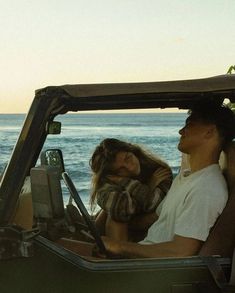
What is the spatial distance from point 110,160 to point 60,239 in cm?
141

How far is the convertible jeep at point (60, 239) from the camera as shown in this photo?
354cm

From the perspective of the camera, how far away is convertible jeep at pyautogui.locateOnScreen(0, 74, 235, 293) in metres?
3.54

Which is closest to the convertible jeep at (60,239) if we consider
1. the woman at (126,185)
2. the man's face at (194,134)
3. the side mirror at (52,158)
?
the side mirror at (52,158)

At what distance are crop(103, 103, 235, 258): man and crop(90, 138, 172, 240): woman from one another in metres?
0.47

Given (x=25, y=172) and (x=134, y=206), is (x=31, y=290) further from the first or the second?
(x=134, y=206)

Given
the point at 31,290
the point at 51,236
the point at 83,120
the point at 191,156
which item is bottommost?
the point at 83,120

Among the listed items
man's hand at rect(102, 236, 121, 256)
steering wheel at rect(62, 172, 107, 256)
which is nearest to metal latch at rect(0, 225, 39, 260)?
steering wheel at rect(62, 172, 107, 256)

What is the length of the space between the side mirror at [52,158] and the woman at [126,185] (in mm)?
680

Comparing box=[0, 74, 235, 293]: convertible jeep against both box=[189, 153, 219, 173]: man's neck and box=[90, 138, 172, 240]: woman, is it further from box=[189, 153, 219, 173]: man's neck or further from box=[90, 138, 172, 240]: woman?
box=[90, 138, 172, 240]: woman

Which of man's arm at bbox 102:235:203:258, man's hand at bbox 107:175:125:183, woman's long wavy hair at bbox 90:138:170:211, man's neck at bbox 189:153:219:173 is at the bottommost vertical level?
man's arm at bbox 102:235:203:258

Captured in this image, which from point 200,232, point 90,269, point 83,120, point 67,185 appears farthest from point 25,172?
point 83,120

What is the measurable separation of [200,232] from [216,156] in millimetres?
491

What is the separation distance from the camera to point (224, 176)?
4.20 meters

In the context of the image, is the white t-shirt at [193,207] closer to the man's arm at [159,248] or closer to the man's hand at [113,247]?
the man's arm at [159,248]
